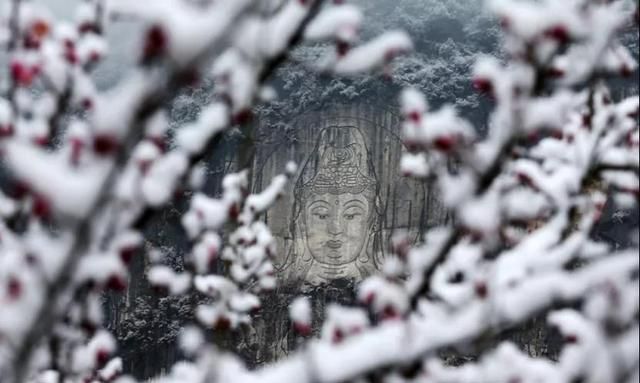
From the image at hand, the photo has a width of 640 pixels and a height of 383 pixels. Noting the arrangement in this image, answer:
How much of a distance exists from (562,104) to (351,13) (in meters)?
0.44

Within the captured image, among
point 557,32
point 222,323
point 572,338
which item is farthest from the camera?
point 222,323

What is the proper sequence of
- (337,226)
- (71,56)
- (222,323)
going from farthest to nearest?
(337,226)
(222,323)
(71,56)

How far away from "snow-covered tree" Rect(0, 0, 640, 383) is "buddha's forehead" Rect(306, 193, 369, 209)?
9.21 meters

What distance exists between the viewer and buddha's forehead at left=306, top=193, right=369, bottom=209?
1089cm

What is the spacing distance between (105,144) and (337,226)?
1028 cm

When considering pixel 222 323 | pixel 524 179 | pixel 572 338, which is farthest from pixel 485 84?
pixel 222 323

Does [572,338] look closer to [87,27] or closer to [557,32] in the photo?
[557,32]

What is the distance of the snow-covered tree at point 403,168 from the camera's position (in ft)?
2.16

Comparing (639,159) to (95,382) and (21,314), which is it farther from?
(95,382)

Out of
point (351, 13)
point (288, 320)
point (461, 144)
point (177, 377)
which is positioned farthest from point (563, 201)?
point (288, 320)

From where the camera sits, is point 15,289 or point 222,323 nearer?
point 15,289

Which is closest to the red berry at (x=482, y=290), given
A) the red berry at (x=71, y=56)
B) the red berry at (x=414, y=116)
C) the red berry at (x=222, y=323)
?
the red berry at (x=414, y=116)

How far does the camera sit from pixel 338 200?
10.9 m

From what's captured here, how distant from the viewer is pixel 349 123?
1108 cm
